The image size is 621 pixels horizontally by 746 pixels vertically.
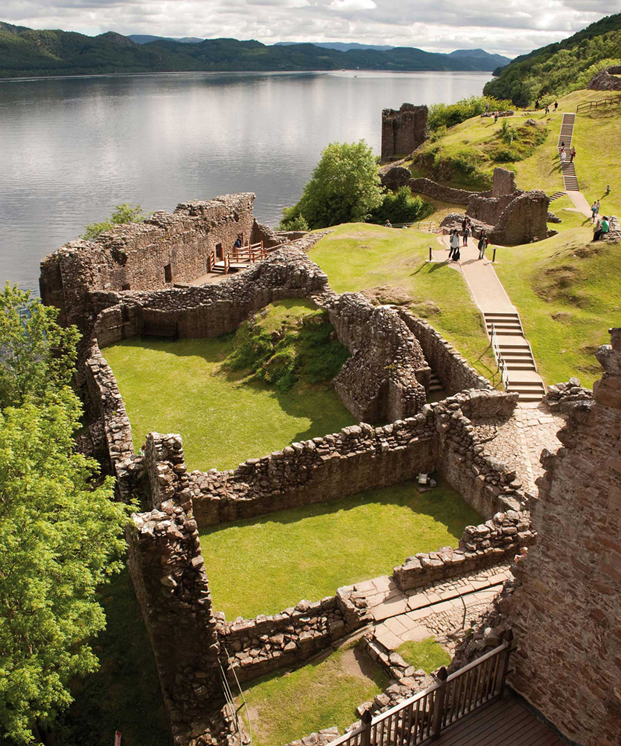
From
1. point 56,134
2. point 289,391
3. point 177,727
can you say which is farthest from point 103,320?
point 56,134

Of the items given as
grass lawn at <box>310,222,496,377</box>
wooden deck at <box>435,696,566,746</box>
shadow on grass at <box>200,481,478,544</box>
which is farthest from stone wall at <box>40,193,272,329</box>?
wooden deck at <box>435,696,566,746</box>

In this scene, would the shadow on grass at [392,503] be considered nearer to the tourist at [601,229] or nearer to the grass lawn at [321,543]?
the grass lawn at [321,543]

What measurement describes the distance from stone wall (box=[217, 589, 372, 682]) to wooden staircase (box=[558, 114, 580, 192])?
54.5 m

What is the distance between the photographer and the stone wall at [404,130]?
9781 cm

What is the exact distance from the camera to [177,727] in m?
14.7

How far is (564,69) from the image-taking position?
433ft

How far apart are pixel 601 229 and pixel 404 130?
74051 mm

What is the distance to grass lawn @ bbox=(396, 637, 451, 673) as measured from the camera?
568 inches

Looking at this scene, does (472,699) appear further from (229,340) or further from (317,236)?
(317,236)

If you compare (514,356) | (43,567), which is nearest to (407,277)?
(514,356)

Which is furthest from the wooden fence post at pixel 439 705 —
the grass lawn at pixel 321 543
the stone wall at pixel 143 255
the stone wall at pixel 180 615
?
the stone wall at pixel 143 255

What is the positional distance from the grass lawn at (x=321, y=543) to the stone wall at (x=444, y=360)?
4.73m

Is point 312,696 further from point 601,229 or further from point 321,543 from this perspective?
point 601,229

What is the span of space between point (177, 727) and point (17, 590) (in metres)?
4.81
